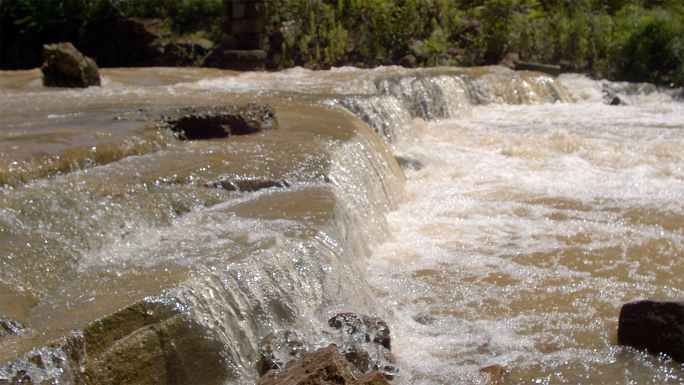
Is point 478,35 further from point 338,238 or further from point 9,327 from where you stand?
point 9,327

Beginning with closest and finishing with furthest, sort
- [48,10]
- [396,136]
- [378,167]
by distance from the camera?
[378,167]
[396,136]
[48,10]

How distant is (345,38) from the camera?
15.7m

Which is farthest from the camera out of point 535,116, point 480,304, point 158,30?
point 158,30

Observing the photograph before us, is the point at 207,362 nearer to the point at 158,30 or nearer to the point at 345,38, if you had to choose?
the point at 345,38

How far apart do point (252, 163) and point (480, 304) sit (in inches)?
81.5

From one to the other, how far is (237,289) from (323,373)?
32.7 inches

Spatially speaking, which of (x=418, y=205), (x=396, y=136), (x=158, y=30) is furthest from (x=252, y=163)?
(x=158, y=30)

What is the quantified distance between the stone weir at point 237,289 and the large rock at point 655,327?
1399mm

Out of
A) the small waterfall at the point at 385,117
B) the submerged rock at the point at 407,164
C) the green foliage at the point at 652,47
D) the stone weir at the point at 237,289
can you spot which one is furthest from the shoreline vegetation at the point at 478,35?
the stone weir at the point at 237,289

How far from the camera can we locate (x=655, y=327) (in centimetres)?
262

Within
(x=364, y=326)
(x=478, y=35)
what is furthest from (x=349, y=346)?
(x=478, y=35)

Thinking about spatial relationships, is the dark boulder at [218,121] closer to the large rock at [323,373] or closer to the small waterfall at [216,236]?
the small waterfall at [216,236]

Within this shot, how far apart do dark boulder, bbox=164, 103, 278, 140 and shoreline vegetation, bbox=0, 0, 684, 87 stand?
31.8 feet

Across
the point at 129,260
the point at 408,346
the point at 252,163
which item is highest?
the point at 252,163
